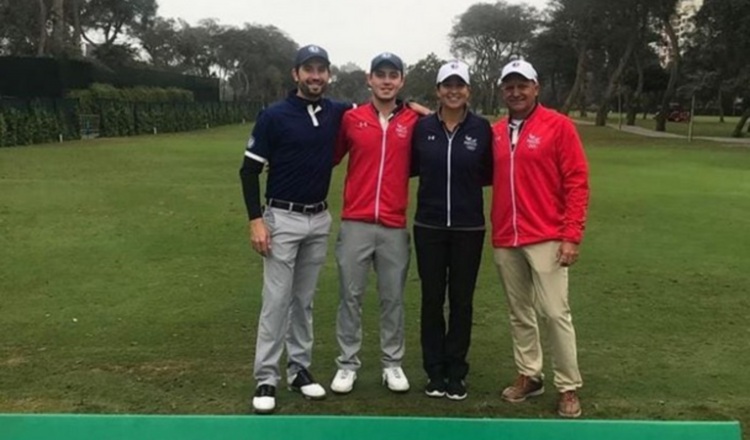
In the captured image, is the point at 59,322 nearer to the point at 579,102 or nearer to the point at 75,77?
the point at 75,77

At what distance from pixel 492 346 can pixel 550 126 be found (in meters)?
1.94

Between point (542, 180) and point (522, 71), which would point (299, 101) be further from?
point (542, 180)

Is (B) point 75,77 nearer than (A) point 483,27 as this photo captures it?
Yes

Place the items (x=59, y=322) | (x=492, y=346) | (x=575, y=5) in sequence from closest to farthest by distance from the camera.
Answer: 1. (x=492, y=346)
2. (x=59, y=322)
3. (x=575, y=5)

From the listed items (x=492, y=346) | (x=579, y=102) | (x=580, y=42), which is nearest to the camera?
(x=492, y=346)

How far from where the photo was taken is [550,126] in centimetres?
399

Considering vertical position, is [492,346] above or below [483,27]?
below

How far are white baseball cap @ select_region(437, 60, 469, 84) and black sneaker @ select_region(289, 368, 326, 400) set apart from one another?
1.74 meters

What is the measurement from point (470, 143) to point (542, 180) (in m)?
0.40

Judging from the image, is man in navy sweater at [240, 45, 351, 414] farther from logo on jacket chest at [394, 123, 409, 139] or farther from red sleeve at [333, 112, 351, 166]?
logo on jacket chest at [394, 123, 409, 139]

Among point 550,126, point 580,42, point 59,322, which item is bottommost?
point 59,322

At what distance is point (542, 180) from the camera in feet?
13.2

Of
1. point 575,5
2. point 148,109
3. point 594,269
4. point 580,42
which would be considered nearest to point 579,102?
point 580,42

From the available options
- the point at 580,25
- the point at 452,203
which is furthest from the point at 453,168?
the point at 580,25
